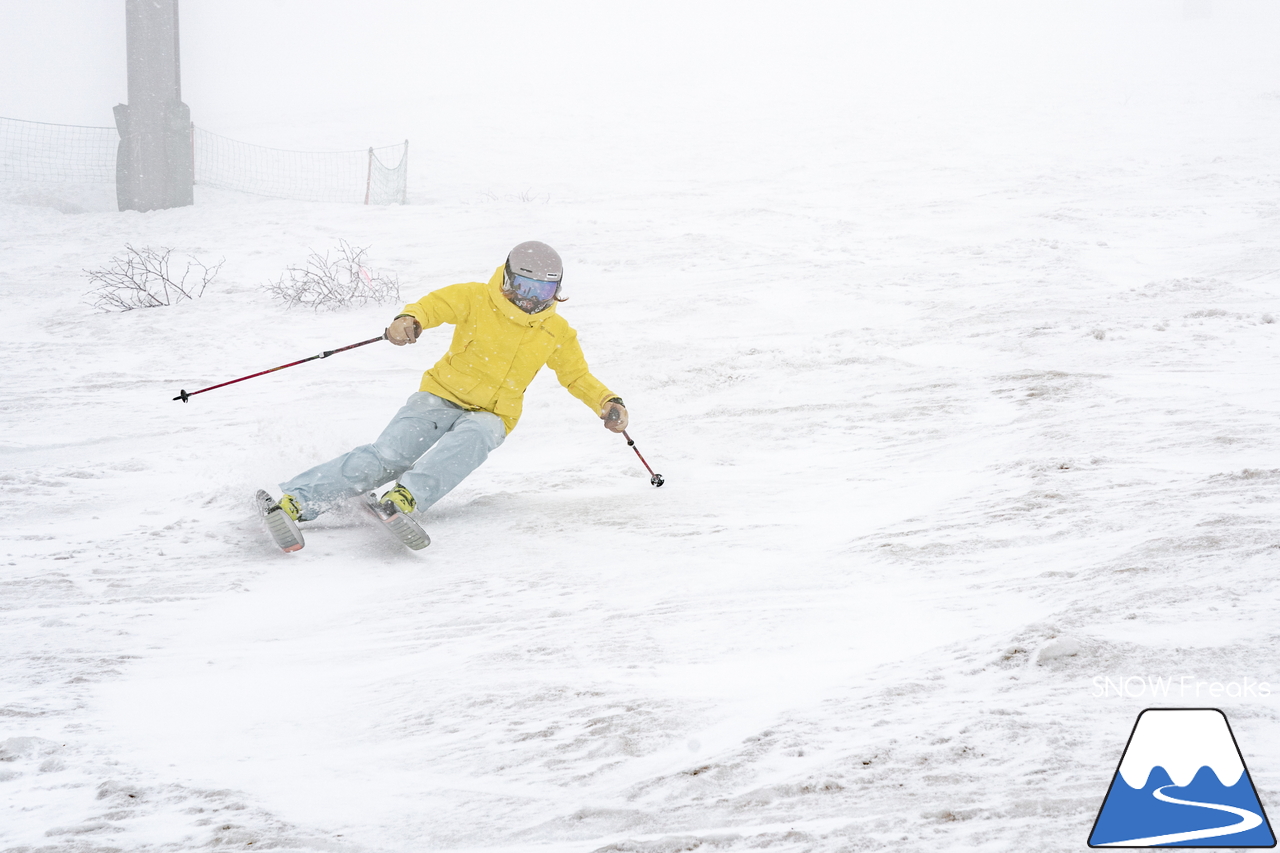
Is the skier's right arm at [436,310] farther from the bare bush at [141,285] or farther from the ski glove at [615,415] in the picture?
the bare bush at [141,285]

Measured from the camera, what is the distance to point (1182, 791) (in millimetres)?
1539

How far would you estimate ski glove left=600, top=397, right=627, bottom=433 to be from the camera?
4.54 meters

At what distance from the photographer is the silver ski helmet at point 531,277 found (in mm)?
4305

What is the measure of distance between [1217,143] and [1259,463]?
42.7ft

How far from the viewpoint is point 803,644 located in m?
2.57

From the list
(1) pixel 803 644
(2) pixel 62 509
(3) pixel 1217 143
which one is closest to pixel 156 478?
(2) pixel 62 509

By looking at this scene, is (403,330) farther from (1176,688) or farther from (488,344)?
(1176,688)

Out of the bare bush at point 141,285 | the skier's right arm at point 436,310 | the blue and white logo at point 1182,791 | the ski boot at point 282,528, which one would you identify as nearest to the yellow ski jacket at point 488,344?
the skier's right arm at point 436,310

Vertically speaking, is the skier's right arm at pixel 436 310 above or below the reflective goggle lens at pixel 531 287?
below

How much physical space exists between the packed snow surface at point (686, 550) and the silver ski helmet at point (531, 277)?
95 centimetres

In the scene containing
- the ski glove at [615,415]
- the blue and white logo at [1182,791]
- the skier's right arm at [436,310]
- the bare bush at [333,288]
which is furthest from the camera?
the bare bush at [333,288]

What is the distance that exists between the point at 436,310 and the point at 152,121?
11.5 meters

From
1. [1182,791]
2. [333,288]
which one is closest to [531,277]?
[1182,791]

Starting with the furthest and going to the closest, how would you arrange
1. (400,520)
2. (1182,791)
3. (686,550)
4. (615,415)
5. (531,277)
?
(615,415), (531,277), (400,520), (686,550), (1182,791)
